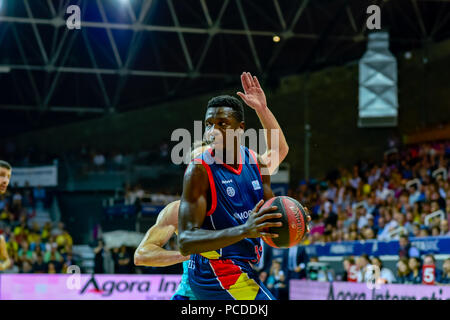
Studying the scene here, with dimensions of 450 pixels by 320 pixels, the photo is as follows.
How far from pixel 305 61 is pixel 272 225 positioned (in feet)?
58.7

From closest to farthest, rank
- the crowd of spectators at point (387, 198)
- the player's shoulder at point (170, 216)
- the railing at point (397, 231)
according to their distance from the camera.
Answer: the player's shoulder at point (170, 216) < the railing at point (397, 231) < the crowd of spectators at point (387, 198)

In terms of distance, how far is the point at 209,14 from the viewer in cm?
1848

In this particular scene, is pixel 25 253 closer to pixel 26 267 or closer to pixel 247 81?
pixel 26 267

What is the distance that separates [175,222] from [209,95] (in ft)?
60.0

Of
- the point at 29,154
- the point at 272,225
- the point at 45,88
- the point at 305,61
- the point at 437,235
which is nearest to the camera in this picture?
the point at 272,225

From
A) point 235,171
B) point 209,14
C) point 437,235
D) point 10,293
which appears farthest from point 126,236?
point 235,171

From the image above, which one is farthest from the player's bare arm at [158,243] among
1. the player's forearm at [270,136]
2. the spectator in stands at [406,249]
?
the spectator in stands at [406,249]

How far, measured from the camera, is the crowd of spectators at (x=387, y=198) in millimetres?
11977

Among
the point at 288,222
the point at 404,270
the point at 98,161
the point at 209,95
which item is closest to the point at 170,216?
the point at 288,222

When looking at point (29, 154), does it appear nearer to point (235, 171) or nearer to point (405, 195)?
point (405, 195)

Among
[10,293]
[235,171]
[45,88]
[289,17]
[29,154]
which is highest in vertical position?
[289,17]

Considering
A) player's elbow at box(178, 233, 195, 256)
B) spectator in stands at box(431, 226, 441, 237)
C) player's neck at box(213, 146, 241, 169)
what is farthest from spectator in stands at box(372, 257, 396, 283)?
player's elbow at box(178, 233, 195, 256)

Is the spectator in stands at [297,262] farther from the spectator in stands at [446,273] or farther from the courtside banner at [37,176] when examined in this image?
the courtside banner at [37,176]
